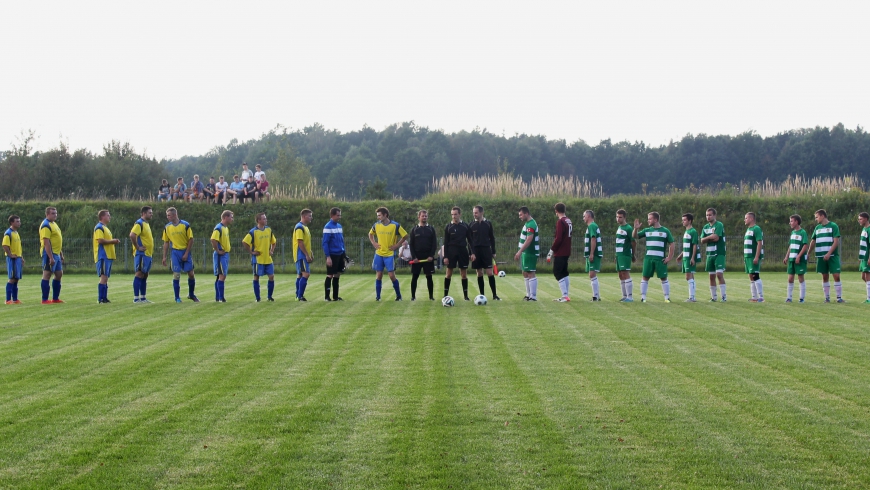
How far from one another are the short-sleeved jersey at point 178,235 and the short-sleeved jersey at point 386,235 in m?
3.94

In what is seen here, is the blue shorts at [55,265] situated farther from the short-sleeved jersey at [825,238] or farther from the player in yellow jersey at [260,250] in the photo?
the short-sleeved jersey at [825,238]

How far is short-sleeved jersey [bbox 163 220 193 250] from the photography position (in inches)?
648

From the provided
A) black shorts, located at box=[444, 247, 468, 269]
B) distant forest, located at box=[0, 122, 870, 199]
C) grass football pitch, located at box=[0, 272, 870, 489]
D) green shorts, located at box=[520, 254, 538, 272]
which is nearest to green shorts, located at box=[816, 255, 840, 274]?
grass football pitch, located at box=[0, 272, 870, 489]

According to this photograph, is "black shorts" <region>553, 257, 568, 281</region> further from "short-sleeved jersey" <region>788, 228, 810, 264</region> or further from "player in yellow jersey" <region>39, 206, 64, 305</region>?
"player in yellow jersey" <region>39, 206, 64, 305</region>

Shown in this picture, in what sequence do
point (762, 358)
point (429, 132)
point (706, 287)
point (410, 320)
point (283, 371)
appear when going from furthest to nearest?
point (429, 132)
point (706, 287)
point (410, 320)
point (762, 358)
point (283, 371)

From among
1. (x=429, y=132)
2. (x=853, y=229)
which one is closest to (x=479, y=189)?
(x=853, y=229)

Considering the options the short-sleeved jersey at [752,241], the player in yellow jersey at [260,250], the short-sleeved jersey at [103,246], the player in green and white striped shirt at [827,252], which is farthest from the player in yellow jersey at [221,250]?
the player in green and white striped shirt at [827,252]

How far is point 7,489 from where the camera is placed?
4395mm

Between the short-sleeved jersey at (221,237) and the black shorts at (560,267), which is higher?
the short-sleeved jersey at (221,237)

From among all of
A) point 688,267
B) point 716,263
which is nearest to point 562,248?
point 688,267

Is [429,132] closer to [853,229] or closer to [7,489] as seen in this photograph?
[853,229]

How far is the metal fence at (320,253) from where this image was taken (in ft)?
118

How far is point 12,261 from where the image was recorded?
16.5 meters

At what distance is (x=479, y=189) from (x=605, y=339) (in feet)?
116
